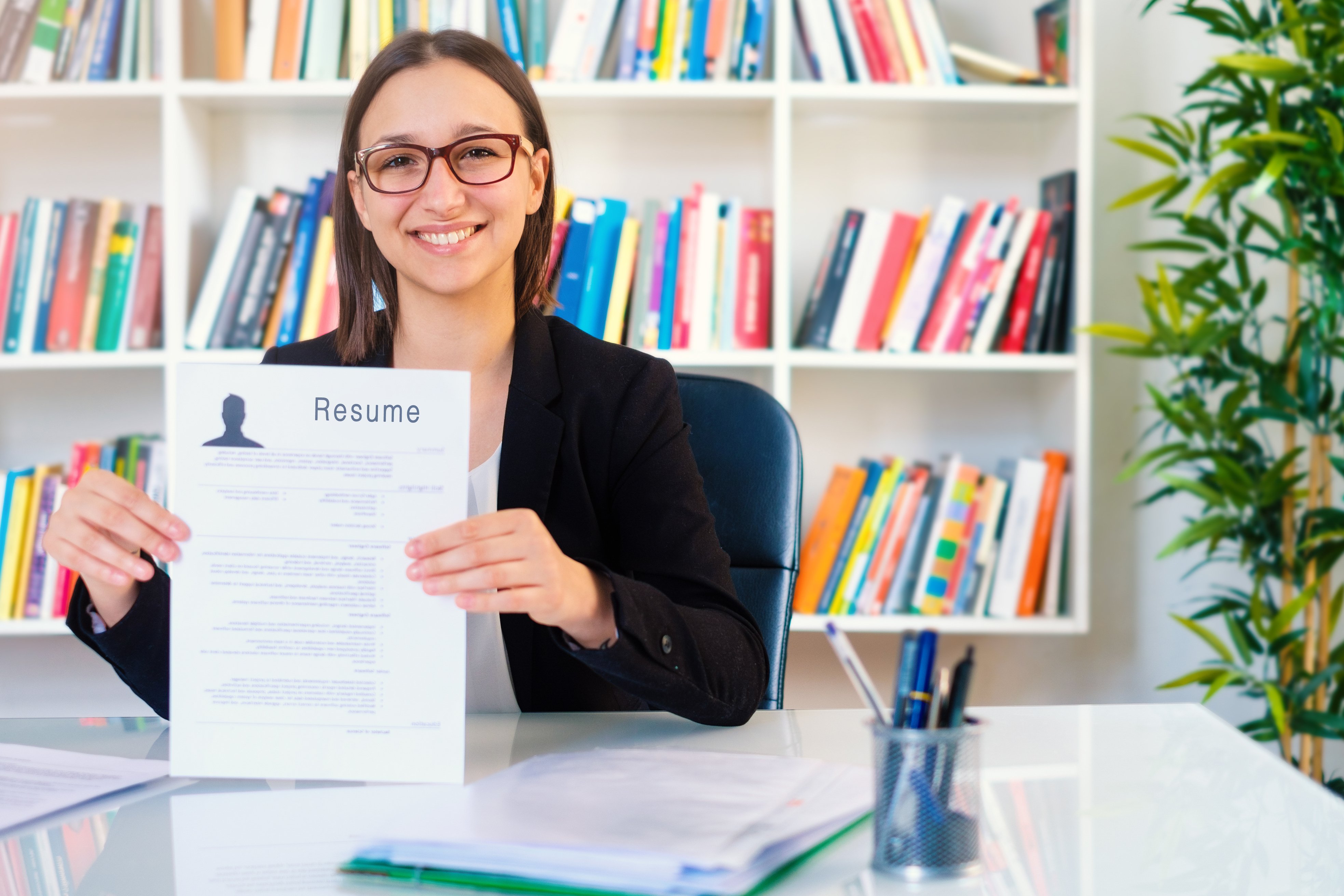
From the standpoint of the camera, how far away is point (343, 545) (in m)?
0.77

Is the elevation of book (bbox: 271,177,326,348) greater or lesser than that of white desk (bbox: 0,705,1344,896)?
greater

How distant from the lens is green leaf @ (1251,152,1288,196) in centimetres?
189

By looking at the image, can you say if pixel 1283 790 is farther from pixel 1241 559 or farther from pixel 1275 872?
pixel 1241 559

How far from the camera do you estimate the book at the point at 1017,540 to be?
219 centimetres

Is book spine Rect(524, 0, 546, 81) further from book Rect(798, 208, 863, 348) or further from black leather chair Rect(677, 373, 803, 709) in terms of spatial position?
black leather chair Rect(677, 373, 803, 709)

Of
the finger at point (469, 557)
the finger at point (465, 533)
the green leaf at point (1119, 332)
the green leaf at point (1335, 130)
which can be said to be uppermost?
the green leaf at point (1335, 130)

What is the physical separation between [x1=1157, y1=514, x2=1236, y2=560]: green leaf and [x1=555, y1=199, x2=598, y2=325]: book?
3.80 ft

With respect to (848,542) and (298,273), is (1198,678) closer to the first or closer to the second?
(848,542)

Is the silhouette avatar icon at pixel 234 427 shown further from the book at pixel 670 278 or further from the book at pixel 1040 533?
the book at pixel 1040 533

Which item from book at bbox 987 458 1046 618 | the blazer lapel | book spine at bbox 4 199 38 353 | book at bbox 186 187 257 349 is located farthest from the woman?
book at bbox 987 458 1046 618

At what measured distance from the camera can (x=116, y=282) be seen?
2.17 meters

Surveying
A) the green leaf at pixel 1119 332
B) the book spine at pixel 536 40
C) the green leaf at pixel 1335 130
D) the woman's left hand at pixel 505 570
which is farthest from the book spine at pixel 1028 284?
the woman's left hand at pixel 505 570

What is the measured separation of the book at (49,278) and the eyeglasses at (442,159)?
123cm

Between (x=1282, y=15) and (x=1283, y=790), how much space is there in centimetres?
167
